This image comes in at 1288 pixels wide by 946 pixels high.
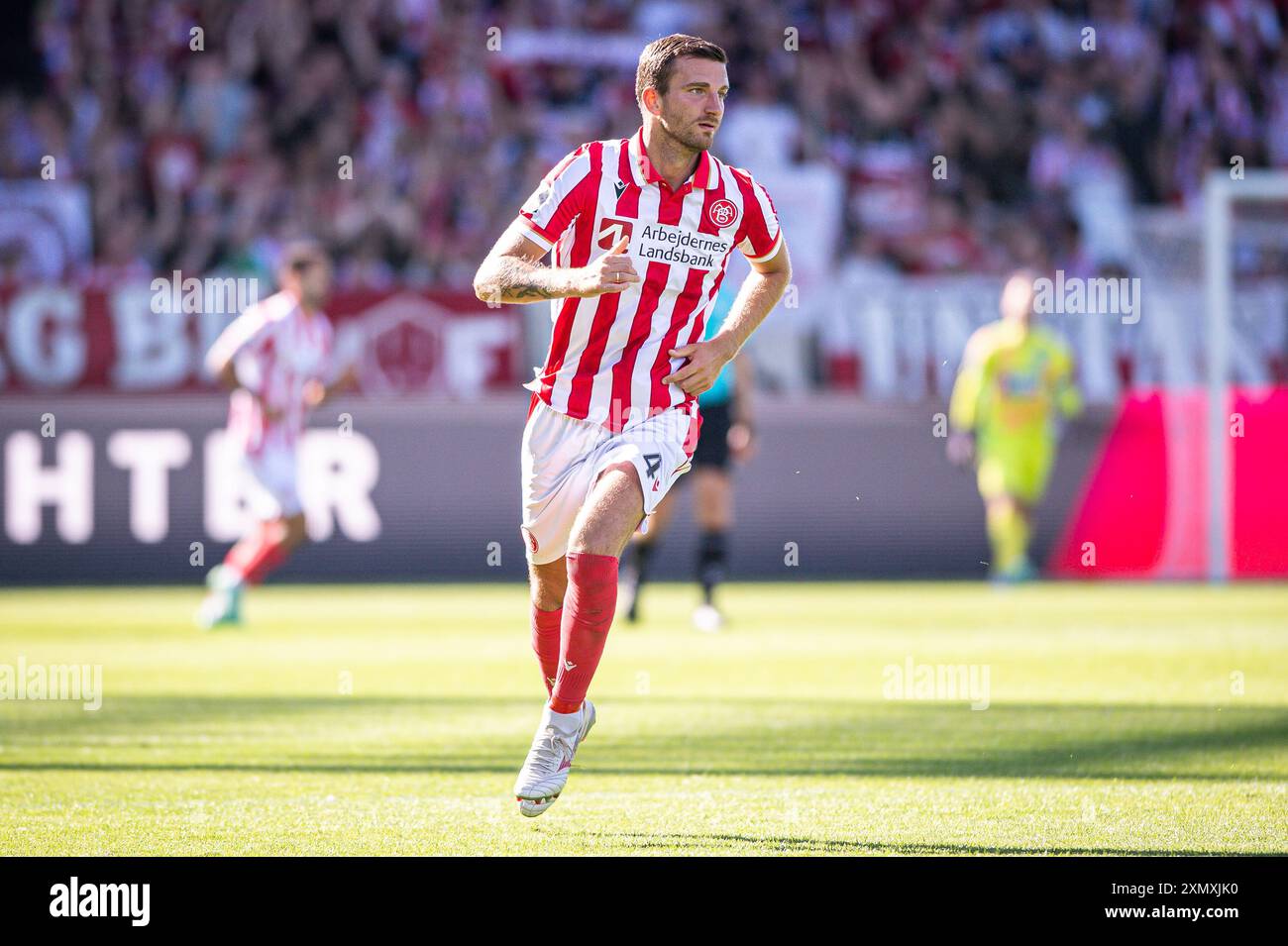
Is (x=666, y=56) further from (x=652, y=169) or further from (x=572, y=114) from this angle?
(x=572, y=114)

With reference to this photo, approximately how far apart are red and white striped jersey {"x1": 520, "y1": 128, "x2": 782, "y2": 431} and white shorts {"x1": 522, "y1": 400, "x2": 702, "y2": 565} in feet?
0.15

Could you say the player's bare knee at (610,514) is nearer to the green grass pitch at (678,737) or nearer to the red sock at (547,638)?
the red sock at (547,638)

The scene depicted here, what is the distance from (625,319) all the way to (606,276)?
578mm

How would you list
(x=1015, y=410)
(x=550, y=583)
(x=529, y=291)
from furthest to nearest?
(x=1015, y=410)
(x=550, y=583)
(x=529, y=291)

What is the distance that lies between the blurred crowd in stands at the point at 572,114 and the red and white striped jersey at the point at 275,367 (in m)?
4.94

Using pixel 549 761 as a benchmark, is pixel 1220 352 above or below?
above

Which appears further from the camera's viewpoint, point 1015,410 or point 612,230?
point 1015,410

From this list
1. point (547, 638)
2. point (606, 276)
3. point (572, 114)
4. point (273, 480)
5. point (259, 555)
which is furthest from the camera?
point (572, 114)

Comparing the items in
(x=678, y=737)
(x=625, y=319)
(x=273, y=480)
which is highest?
(x=625, y=319)

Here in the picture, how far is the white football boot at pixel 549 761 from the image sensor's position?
5766mm

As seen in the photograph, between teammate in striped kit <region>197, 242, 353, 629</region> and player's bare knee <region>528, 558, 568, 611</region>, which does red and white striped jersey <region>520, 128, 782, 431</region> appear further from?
teammate in striped kit <region>197, 242, 353, 629</region>

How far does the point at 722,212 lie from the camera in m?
6.28

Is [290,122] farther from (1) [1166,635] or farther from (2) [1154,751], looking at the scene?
(2) [1154,751]

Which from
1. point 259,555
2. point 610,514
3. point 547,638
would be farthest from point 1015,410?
point 610,514
